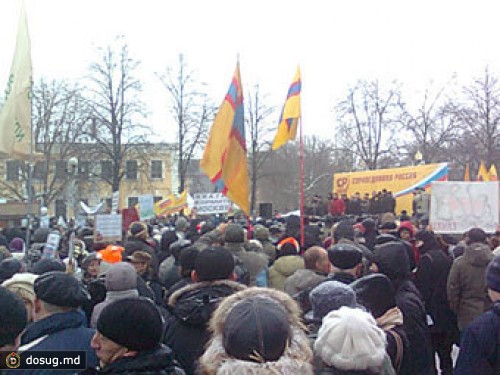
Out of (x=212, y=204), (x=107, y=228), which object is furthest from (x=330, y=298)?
(x=212, y=204)

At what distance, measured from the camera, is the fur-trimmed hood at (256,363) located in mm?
2744

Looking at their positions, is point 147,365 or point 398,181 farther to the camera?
point 398,181

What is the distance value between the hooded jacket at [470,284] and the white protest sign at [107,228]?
606 centimetres

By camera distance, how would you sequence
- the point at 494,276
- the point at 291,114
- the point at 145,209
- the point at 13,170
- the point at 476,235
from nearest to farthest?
the point at 494,276 < the point at 476,235 < the point at 291,114 < the point at 145,209 < the point at 13,170

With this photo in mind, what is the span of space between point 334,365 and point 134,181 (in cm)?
6583

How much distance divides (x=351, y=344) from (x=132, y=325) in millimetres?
952

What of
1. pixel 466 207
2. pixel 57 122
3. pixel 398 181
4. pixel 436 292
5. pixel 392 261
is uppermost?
pixel 57 122

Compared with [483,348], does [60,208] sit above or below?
below

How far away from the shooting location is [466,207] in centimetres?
1034

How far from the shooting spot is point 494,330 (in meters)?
3.70

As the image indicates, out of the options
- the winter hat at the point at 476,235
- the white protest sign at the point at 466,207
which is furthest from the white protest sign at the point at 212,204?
the winter hat at the point at 476,235

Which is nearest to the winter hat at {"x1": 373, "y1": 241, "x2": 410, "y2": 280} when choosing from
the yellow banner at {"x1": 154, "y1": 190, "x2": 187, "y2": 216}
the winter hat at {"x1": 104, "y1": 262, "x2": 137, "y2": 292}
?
the winter hat at {"x1": 104, "y1": 262, "x2": 137, "y2": 292}

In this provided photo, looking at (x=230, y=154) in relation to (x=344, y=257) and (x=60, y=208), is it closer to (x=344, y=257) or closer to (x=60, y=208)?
(x=344, y=257)

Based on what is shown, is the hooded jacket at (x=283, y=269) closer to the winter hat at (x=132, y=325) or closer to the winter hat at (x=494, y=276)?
the winter hat at (x=494, y=276)
